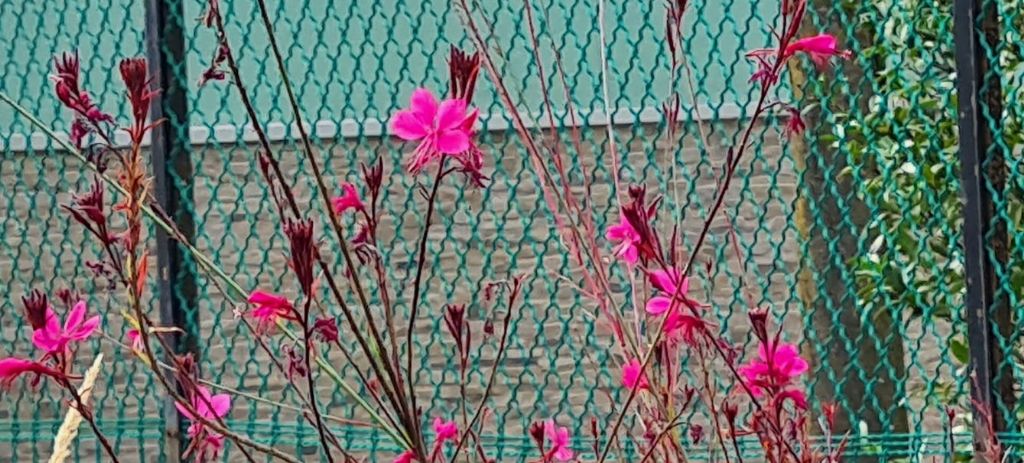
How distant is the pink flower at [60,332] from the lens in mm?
1582

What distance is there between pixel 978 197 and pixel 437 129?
7.92 ft

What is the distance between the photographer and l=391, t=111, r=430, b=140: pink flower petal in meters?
1.52

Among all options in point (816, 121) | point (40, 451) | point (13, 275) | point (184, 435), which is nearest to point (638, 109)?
point (816, 121)

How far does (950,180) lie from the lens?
13.2 feet

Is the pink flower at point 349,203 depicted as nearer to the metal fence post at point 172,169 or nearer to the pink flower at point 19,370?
the pink flower at point 19,370

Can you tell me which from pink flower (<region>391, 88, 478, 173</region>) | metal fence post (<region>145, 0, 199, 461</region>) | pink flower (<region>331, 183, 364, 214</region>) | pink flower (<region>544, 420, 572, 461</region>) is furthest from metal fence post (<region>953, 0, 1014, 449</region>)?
pink flower (<region>391, 88, 478, 173</region>)

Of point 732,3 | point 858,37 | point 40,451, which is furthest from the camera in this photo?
point 40,451

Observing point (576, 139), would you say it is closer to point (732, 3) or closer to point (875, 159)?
point (732, 3)

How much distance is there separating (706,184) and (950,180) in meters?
2.71

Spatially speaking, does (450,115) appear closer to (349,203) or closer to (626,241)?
(349,203)

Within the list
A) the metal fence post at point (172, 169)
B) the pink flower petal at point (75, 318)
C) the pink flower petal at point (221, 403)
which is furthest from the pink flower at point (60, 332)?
the metal fence post at point (172, 169)

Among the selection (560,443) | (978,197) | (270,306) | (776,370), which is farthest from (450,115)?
(978,197)

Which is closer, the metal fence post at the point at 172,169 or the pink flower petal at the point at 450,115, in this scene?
the pink flower petal at the point at 450,115

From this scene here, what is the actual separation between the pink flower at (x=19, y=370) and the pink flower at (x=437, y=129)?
14.3 inches
